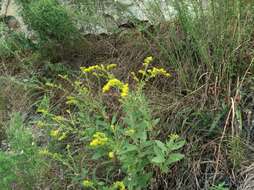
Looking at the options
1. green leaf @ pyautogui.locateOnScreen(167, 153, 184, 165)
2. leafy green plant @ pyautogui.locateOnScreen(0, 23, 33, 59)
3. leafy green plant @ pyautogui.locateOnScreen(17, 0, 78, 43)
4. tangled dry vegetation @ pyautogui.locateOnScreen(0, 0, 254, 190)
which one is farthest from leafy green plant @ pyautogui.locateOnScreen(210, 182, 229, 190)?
leafy green plant @ pyautogui.locateOnScreen(0, 23, 33, 59)

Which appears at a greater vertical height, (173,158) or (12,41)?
(12,41)

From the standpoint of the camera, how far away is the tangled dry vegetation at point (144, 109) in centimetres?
235

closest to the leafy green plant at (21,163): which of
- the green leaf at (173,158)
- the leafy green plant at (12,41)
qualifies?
the green leaf at (173,158)

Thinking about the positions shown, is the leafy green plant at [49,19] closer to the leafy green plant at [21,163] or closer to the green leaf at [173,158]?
the leafy green plant at [21,163]

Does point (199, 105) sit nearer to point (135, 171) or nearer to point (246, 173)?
point (246, 173)

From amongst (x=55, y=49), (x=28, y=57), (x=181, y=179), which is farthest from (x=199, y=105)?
(x=28, y=57)

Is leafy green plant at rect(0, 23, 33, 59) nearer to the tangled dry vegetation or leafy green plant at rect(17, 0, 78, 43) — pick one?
the tangled dry vegetation

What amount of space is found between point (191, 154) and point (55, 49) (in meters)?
1.55

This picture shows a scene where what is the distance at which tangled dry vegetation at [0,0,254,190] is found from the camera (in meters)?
2.35

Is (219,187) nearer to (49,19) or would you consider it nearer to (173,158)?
(173,158)

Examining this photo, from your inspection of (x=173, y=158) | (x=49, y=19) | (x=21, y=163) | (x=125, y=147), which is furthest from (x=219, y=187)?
(x=49, y=19)

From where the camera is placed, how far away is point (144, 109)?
89.8 inches

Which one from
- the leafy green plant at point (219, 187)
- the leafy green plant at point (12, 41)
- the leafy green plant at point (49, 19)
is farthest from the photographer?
the leafy green plant at point (12, 41)

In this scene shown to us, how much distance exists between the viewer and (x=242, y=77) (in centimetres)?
280
